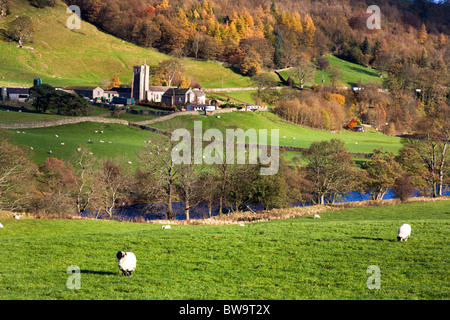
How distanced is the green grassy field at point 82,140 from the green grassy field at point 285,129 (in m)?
8.08

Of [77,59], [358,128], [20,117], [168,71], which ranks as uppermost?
[77,59]

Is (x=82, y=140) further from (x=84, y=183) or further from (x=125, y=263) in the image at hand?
(x=125, y=263)

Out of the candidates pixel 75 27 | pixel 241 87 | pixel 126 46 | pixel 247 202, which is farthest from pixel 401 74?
pixel 247 202

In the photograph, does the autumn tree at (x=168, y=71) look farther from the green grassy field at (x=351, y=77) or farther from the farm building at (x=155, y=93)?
the green grassy field at (x=351, y=77)

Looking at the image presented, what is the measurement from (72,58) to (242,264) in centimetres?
15281

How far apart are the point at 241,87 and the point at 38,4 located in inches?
3845

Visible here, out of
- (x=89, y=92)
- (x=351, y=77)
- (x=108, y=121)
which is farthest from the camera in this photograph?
(x=351, y=77)

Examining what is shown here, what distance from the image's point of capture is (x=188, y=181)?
146 feet

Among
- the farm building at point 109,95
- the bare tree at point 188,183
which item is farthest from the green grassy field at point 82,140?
the farm building at point 109,95

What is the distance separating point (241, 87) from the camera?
154 meters

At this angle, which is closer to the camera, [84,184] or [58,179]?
[84,184]

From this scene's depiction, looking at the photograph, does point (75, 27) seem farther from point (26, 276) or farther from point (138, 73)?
point (26, 276)

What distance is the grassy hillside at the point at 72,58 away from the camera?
136 metres

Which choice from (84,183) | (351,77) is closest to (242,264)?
(84,183)
